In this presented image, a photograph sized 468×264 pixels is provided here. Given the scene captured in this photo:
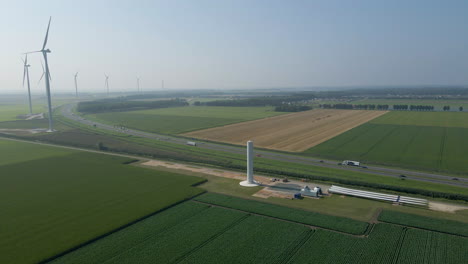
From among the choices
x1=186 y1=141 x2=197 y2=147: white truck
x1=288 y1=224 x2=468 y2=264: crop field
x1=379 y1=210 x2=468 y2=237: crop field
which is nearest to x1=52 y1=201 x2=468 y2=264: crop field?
x1=288 y1=224 x2=468 y2=264: crop field

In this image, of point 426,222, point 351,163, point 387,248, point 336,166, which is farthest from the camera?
point 351,163

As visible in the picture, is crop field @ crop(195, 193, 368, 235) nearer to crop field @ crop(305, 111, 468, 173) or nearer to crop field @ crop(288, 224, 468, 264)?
crop field @ crop(288, 224, 468, 264)

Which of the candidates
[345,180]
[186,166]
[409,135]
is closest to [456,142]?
[409,135]

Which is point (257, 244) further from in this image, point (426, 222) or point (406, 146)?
point (406, 146)

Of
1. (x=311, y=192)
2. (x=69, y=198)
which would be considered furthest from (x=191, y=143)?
(x=311, y=192)

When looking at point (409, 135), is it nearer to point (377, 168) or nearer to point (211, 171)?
point (377, 168)

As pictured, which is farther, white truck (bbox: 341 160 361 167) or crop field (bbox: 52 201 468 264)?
white truck (bbox: 341 160 361 167)

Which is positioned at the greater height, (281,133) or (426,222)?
(281,133)
